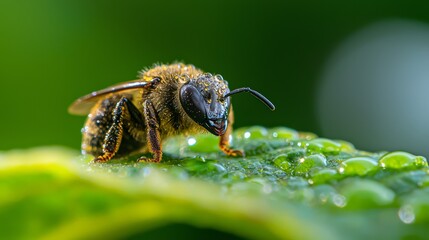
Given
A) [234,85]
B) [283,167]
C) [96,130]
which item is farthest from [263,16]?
[283,167]

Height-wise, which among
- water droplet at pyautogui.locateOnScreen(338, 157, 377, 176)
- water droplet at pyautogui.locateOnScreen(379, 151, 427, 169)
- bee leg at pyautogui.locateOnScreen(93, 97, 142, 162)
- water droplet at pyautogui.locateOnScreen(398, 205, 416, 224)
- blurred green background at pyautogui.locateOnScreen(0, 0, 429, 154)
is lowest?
water droplet at pyautogui.locateOnScreen(398, 205, 416, 224)

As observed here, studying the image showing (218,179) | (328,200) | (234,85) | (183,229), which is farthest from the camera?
(234,85)

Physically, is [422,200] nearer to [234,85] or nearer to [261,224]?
[261,224]

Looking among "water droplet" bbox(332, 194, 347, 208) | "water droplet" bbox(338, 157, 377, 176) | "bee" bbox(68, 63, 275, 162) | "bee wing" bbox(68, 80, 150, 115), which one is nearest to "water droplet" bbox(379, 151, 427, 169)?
"water droplet" bbox(338, 157, 377, 176)

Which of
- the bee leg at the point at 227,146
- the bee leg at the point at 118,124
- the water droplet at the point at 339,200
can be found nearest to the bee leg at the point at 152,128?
the bee leg at the point at 118,124

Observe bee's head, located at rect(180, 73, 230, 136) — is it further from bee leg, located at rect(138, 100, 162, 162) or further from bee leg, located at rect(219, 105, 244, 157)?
bee leg, located at rect(138, 100, 162, 162)

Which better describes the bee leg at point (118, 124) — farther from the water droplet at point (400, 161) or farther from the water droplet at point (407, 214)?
the water droplet at point (407, 214)
